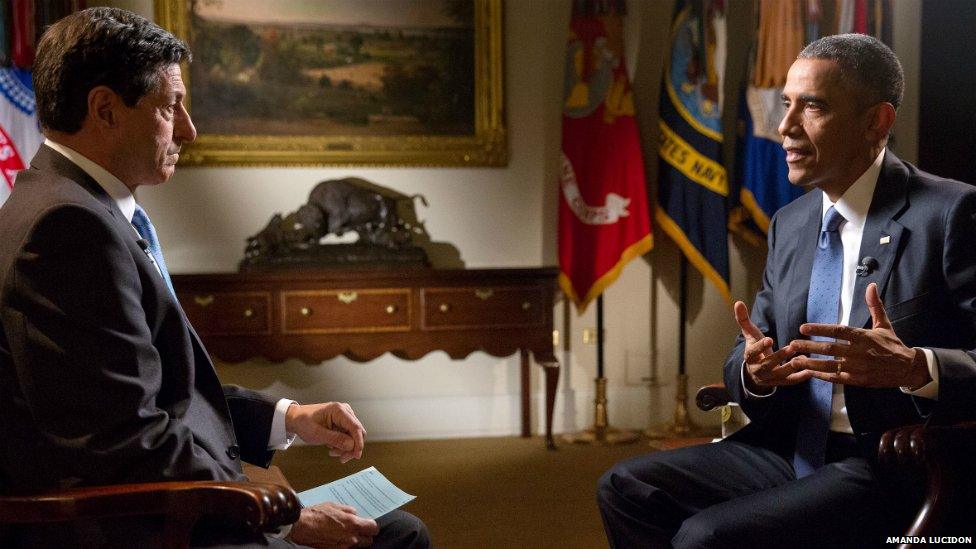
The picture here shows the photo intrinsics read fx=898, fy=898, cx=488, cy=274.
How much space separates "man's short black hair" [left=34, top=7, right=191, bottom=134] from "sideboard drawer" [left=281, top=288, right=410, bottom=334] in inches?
116

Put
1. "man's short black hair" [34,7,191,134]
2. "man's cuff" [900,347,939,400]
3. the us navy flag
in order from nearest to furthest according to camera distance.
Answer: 1. "man's short black hair" [34,7,191,134]
2. "man's cuff" [900,347,939,400]
3. the us navy flag

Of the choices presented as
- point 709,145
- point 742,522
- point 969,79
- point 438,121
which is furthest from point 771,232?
point 969,79

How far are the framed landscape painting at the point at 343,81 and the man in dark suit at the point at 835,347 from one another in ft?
9.80

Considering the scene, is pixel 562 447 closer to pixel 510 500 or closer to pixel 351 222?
pixel 510 500

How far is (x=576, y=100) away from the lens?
16.1 ft

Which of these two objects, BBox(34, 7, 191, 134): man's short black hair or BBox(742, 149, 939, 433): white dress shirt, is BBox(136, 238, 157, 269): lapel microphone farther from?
BBox(742, 149, 939, 433): white dress shirt

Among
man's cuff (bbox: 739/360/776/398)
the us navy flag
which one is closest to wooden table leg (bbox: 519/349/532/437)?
the us navy flag

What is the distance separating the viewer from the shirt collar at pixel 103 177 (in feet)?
5.16

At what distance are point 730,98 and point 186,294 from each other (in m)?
3.20

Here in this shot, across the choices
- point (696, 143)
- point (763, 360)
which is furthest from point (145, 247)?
point (696, 143)

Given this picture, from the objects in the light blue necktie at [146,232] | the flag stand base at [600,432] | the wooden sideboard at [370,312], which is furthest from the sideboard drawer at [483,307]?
the light blue necktie at [146,232]

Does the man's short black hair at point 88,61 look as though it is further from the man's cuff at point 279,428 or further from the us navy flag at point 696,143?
the us navy flag at point 696,143

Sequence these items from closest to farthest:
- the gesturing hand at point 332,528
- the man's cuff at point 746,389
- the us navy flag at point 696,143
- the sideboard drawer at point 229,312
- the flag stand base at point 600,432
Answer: the gesturing hand at point 332,528, the man's cuff at point 746,389, the sideboard drawer at point 229,312, the us navy flag at point 696,143, the flag stand base at point 600,432

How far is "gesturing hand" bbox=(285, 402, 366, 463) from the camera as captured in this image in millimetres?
1814
